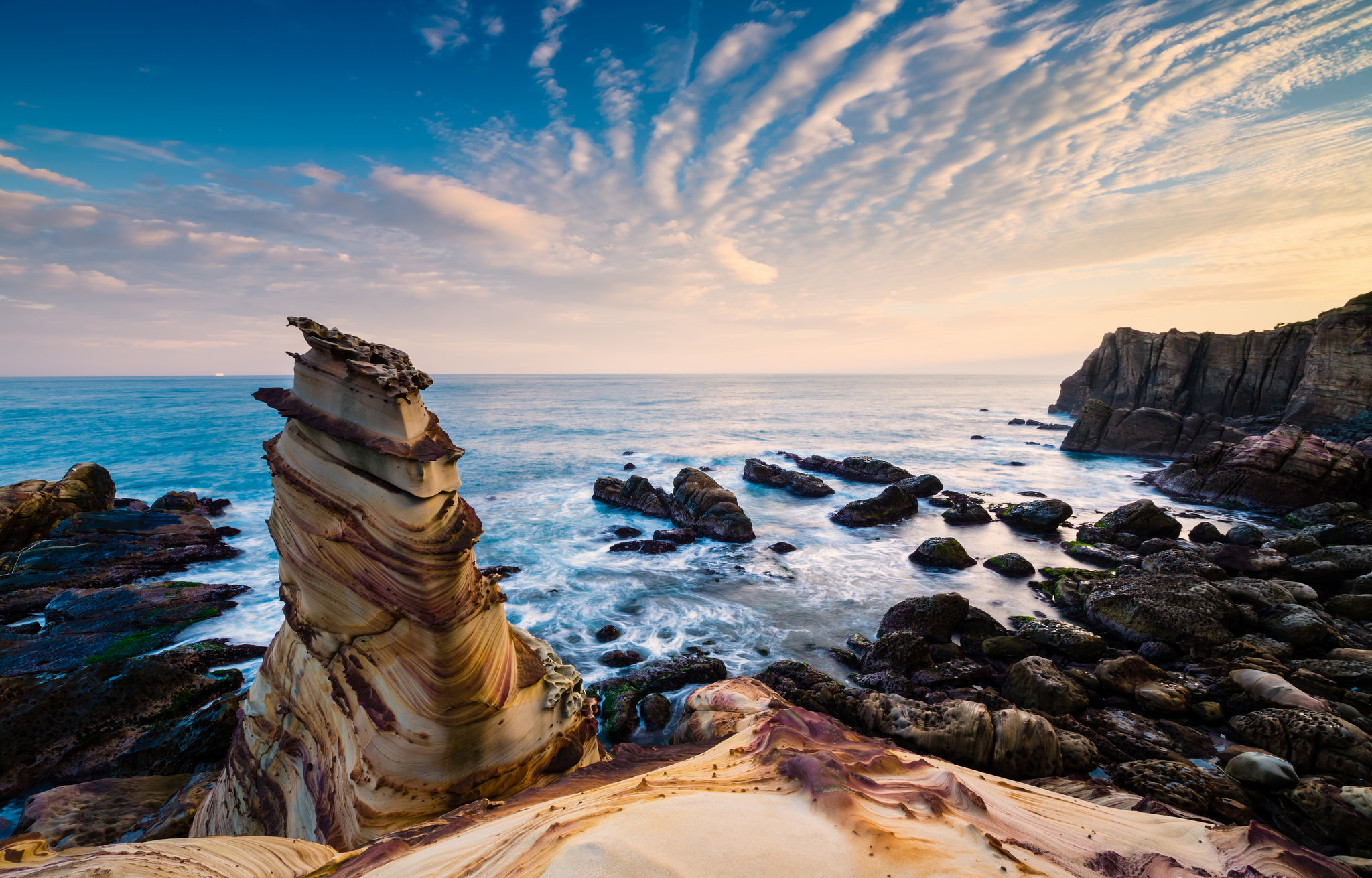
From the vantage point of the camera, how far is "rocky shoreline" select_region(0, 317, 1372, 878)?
3.16 m

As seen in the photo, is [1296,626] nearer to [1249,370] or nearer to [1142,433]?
[1142,433]

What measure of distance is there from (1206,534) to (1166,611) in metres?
8.52

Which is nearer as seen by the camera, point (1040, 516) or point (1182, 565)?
point (1182, 565)

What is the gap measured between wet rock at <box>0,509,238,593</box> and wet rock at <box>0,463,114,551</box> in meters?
0.52

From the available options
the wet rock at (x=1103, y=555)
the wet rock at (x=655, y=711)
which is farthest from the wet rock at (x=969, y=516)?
the wet rock at (x=655, y=711)

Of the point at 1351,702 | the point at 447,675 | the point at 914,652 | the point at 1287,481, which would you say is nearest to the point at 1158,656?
the point at 1351,702

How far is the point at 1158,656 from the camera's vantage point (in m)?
9.08

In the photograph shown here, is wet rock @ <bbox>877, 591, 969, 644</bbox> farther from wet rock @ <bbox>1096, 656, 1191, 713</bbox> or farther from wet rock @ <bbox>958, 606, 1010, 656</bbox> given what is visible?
wet rock @ <bbox>1096, 656, 1191, 713</bbox>

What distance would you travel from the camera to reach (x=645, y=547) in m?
15.9

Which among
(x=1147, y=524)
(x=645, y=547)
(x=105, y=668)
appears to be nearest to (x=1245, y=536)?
(x=1147, y=524)

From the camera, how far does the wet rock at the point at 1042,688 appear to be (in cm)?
740

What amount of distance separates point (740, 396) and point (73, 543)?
79406 millimetres

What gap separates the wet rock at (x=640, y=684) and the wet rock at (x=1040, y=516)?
46.4ft

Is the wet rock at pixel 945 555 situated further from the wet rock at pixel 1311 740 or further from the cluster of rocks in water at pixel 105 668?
the cluster of rocks in water at pixel 105 668
